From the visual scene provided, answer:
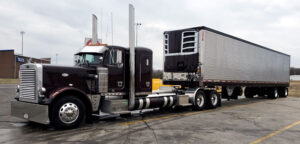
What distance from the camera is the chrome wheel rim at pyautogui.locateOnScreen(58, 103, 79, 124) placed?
6.79 meters

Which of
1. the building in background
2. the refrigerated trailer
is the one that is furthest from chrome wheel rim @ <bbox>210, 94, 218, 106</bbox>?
the building in background

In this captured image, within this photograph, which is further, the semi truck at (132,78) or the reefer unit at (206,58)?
the reefer unit at (206,58)

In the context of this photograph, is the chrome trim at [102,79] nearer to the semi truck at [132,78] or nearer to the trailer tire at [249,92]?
the semi truck at [132,78]

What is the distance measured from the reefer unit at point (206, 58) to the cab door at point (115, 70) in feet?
14.9

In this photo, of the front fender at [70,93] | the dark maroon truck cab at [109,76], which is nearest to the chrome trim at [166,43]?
the dark maroon truck cab at [109,76]

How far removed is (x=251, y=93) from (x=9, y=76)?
5450cm

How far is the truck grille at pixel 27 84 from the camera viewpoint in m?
6.82

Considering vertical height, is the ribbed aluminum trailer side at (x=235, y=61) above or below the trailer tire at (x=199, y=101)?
above

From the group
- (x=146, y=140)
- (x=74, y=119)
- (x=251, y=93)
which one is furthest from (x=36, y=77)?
(x=251, y=93)

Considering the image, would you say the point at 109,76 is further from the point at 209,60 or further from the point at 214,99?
the point at 214,99

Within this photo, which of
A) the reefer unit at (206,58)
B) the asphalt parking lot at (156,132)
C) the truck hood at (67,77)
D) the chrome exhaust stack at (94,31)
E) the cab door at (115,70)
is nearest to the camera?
the asphalt parking lot at (156,132)

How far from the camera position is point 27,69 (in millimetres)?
7035

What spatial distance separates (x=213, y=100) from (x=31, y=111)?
29.8 feet

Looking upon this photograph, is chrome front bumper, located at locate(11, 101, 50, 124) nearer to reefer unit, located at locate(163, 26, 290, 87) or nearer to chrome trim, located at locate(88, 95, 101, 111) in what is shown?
chrome trim, located at locate(88, 95, 101, 111)
